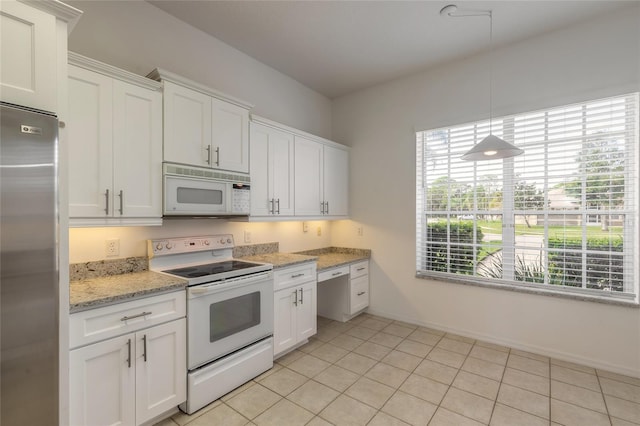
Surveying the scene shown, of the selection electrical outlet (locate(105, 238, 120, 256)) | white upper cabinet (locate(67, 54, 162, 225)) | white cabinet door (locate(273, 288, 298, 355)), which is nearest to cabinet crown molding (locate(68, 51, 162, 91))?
white upper cabinet (locate(67, 54, 162, 225))

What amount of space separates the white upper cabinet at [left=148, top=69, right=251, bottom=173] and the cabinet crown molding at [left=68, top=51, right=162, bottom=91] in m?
0.11

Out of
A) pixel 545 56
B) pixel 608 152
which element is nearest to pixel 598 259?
pixel 608 152

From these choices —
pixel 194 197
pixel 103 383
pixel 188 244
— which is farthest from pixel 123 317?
pixel 194 197

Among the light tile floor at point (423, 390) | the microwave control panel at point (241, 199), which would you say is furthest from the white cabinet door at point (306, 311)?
the microwave control panel at point (241, 199)

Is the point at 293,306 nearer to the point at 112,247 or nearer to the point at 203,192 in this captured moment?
the point at 203,192

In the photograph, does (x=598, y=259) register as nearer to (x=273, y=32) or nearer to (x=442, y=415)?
(x=442, y=415)

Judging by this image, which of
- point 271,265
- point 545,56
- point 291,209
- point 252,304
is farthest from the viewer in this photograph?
point 291,209

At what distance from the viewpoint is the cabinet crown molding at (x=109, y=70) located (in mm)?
1766

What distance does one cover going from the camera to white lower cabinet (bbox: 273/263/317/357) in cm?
272

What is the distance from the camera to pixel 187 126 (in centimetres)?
232

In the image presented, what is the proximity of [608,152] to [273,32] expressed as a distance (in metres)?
3.22

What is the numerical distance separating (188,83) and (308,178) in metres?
1.61

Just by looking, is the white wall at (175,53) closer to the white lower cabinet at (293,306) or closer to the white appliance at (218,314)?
the white appliance at (218,314)

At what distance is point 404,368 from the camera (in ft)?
8.62
